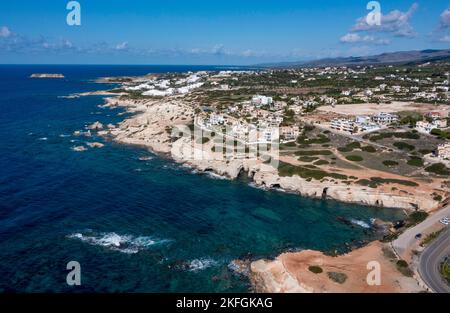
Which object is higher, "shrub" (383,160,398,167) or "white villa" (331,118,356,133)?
"white villa" (331,118,356,133)

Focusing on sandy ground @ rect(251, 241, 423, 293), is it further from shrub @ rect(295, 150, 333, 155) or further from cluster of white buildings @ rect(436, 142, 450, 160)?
cluster of white buildings @ rect(436, 142, 450, 160)

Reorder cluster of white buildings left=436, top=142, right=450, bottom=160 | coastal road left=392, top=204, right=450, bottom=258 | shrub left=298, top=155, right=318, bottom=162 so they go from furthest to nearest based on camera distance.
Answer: shrub left=298, top=155, right=318, bottom=162 < cluster of white buildings left=436, top=142, right=450, bottom=160 < coastal road left=392, top=204, right=450, bottom=258

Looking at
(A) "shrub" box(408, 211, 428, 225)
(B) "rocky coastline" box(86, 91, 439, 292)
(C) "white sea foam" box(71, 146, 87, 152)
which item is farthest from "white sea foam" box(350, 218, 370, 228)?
(C) "white sea foam" box(71, 146, 87, 152)

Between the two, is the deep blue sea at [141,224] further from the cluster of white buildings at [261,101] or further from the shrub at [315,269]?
the cluster of white buildings at [261,101]

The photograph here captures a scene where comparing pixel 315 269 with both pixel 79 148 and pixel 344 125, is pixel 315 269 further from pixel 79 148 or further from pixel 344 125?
pixel 344 125
